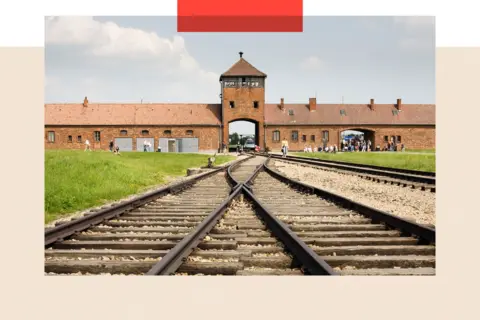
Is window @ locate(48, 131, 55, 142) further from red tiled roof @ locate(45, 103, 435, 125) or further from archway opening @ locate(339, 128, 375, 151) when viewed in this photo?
archway opening @ locate(339, 128, 375, 151)

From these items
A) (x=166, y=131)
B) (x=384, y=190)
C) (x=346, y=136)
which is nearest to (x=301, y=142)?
(x=346, y=136)

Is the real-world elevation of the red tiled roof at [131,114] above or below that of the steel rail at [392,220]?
above

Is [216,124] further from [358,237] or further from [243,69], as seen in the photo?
[358,237]

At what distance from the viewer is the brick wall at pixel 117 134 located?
55.2m

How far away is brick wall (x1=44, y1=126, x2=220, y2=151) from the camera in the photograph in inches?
2174

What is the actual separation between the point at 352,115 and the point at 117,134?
94.7ft

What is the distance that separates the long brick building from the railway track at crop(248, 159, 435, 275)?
157ft

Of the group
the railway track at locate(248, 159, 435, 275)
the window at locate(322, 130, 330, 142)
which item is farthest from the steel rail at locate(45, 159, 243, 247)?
the window at locate(322, 130, 330, 142)

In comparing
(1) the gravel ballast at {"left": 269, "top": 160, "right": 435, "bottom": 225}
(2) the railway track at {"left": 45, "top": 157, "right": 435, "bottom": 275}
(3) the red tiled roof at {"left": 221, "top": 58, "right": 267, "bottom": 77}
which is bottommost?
(1) the gravel ballast at {"left": 269, "top": 160, "right": 435, "bottom": 225}

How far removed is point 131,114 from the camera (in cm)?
5641

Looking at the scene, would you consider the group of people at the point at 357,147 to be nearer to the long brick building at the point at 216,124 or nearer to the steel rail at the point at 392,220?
the long brick building at the point at 216,124

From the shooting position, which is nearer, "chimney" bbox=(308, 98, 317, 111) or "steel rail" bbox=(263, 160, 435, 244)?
"steel rail" bbox=(263, 160, 435, 244)

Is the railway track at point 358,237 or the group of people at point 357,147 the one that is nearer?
the railway track at point 358,237

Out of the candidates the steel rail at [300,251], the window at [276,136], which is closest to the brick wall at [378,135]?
the window at [276,136]
